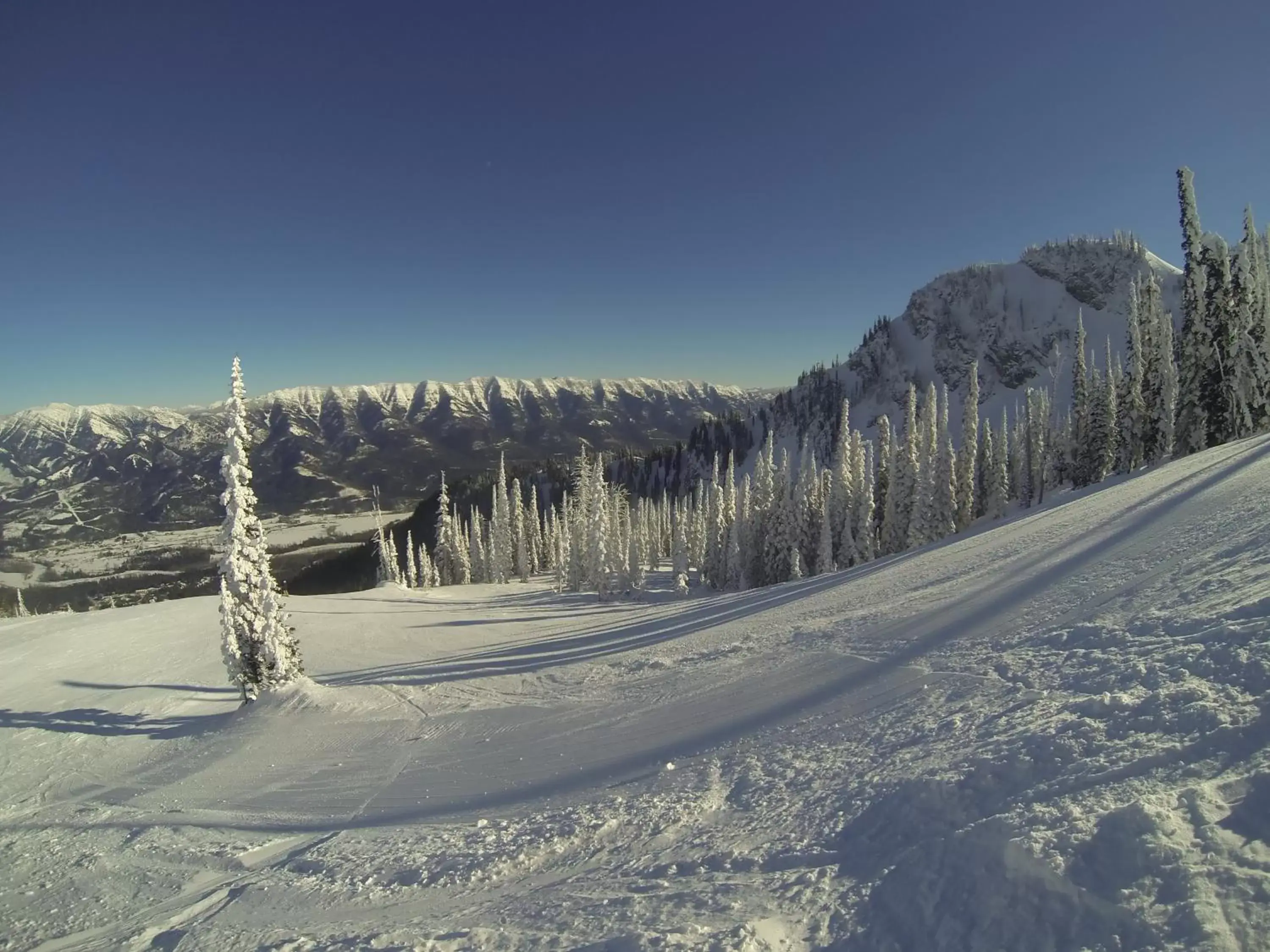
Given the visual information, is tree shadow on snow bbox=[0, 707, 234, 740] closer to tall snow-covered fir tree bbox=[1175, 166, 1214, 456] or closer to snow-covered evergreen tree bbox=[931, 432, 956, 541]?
snow-covered evergreen tree bbox=[931, 432, 956, 541]

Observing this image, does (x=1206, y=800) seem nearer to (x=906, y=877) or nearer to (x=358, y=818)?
(x=906, y=877)

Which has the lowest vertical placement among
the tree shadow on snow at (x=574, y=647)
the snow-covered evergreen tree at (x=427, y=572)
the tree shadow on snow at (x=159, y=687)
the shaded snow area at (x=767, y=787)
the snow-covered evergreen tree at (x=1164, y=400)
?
the snow-covered evergreen tree at (x=427, y=572)

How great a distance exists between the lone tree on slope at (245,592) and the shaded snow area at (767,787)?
1.38 meters

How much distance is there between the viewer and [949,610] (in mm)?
13516

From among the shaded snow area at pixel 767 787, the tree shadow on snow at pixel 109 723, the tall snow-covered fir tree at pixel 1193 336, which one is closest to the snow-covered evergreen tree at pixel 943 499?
the tall snow-covered fir tree at pixel 1193 336

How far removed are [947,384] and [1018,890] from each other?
223511 millimetres

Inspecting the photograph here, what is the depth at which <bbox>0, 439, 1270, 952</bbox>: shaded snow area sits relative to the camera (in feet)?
14.9

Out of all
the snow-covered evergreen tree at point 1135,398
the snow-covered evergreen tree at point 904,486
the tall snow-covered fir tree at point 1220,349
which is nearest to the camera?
the tall snow-covered fir tree at point 1220,349

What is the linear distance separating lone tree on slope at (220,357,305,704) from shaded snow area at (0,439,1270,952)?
1378 mm

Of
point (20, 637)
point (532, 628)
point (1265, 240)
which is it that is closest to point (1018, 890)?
point (532, 628)

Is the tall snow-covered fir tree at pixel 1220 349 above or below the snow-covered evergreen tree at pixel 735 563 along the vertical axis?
above

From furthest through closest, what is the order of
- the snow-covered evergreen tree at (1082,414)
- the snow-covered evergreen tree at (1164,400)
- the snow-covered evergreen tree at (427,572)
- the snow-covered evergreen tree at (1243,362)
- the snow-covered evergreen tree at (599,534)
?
the snow-covered evergreen tree at (427,572) → the snow-covered evergreen tree at (1082,414) → the snow-covered evergreen tree at (599,534) → the snow-covered evergreen tree at (1164,400) → the snow-covered evergreen tree at (1243,362)

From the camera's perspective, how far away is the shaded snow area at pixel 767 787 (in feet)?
14.9

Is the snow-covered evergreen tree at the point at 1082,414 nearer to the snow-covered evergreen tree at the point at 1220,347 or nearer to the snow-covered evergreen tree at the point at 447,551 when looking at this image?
the snow-covered evergreen tree at the point at 1220,347
